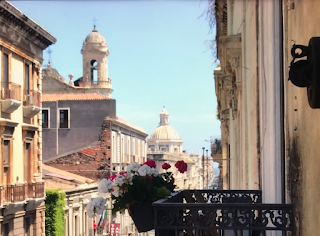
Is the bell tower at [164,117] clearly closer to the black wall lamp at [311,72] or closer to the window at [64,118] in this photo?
the window at [64,118]

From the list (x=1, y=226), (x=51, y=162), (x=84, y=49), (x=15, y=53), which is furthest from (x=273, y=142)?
(x=84, y=49)

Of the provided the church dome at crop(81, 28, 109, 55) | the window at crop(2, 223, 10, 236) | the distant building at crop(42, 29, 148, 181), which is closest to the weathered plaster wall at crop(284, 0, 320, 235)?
the window at crop(2, 223, 10, 236)

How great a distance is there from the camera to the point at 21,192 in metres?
22.0

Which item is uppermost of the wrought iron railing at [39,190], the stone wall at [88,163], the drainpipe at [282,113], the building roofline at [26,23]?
the building roofline at [26,23]

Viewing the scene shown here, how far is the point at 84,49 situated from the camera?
6075 centimetres

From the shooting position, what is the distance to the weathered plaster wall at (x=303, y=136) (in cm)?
325

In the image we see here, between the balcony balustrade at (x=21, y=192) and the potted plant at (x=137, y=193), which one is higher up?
the potted plant at (x=137, y=193)

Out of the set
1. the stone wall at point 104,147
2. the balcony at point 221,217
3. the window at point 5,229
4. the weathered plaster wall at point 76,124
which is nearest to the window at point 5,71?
the window at point 5,229

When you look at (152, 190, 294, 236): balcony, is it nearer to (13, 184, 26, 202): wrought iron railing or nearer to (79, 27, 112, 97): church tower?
(13, 184, 26, 202): wrought iron railing

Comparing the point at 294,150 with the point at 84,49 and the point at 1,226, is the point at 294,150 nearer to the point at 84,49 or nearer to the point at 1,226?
the point at 1,226

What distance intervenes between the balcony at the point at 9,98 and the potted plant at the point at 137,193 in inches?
637

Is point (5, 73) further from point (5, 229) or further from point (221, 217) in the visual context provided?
point (221, 217)

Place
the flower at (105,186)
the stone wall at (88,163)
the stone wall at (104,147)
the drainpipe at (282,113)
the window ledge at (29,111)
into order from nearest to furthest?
the drainpipe at (282,113), the flower at (105,186), the window ledge at (29,111), the stone wall at (88,163), the stone wall at (104,147)

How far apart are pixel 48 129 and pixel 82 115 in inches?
100
